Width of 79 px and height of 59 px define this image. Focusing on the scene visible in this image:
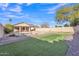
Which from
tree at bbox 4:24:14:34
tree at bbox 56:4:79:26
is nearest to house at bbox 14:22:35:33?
Result: tree at bbox 4:24:14:34

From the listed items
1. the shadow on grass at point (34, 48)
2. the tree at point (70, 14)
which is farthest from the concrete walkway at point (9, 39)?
the tree at point (70, 14)

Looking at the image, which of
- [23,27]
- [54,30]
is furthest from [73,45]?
[23,27]

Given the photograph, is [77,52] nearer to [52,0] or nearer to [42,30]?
[42,30]

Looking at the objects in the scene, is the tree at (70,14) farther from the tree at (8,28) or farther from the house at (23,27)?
the tree at (8,28)

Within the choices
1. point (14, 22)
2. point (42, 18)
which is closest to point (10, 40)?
point (14, 22)

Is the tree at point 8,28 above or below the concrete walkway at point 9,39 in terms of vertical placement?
above

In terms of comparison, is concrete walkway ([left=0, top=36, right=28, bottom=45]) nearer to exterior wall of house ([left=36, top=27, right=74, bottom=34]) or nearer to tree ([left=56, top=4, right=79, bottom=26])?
exterior wall of house ([left=36, top=27, right=74, bottom=34])

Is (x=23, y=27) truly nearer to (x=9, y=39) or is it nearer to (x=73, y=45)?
(x=9, y=39)
